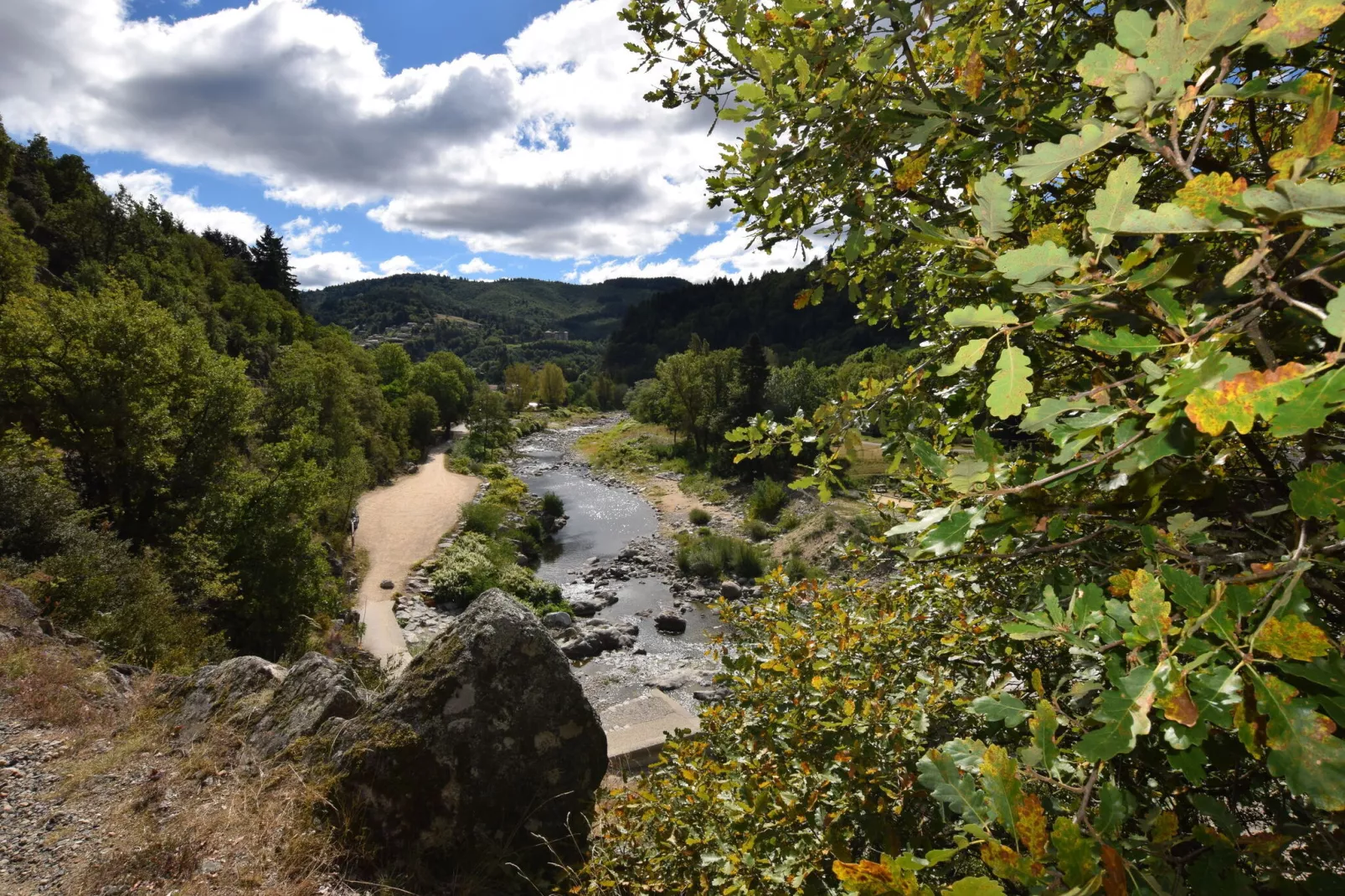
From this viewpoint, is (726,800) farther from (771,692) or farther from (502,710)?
(502,710)

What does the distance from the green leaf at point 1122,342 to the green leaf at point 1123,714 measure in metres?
0.42

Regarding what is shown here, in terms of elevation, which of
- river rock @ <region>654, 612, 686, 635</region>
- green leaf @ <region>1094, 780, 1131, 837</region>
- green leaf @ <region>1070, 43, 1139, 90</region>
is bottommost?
river rock @ <region>654, 612, 686, 635</region>

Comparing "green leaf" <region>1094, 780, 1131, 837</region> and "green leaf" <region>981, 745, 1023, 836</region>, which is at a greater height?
"green leaf" <region>981, 745, 1023, 836</region>

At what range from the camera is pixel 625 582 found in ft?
77.3

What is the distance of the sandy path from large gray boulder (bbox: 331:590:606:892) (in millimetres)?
8438

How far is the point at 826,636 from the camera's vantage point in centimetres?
324

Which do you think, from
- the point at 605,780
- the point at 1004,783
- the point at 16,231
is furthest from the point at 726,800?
the point at 16,231

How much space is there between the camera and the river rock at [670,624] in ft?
62.3

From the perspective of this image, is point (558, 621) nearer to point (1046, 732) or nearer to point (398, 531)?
point (398, 531)

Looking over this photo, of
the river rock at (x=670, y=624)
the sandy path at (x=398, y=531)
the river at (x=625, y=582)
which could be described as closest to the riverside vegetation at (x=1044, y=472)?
the river at (x=625, y=582)

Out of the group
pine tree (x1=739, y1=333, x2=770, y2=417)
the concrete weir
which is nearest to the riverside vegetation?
the concrete weir

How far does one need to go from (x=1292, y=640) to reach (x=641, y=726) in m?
10.6

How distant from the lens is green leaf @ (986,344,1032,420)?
910mm

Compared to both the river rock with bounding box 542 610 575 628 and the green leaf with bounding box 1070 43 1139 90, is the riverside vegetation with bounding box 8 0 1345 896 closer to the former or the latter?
the green leaf with bounding box 1070 43 1139 90
